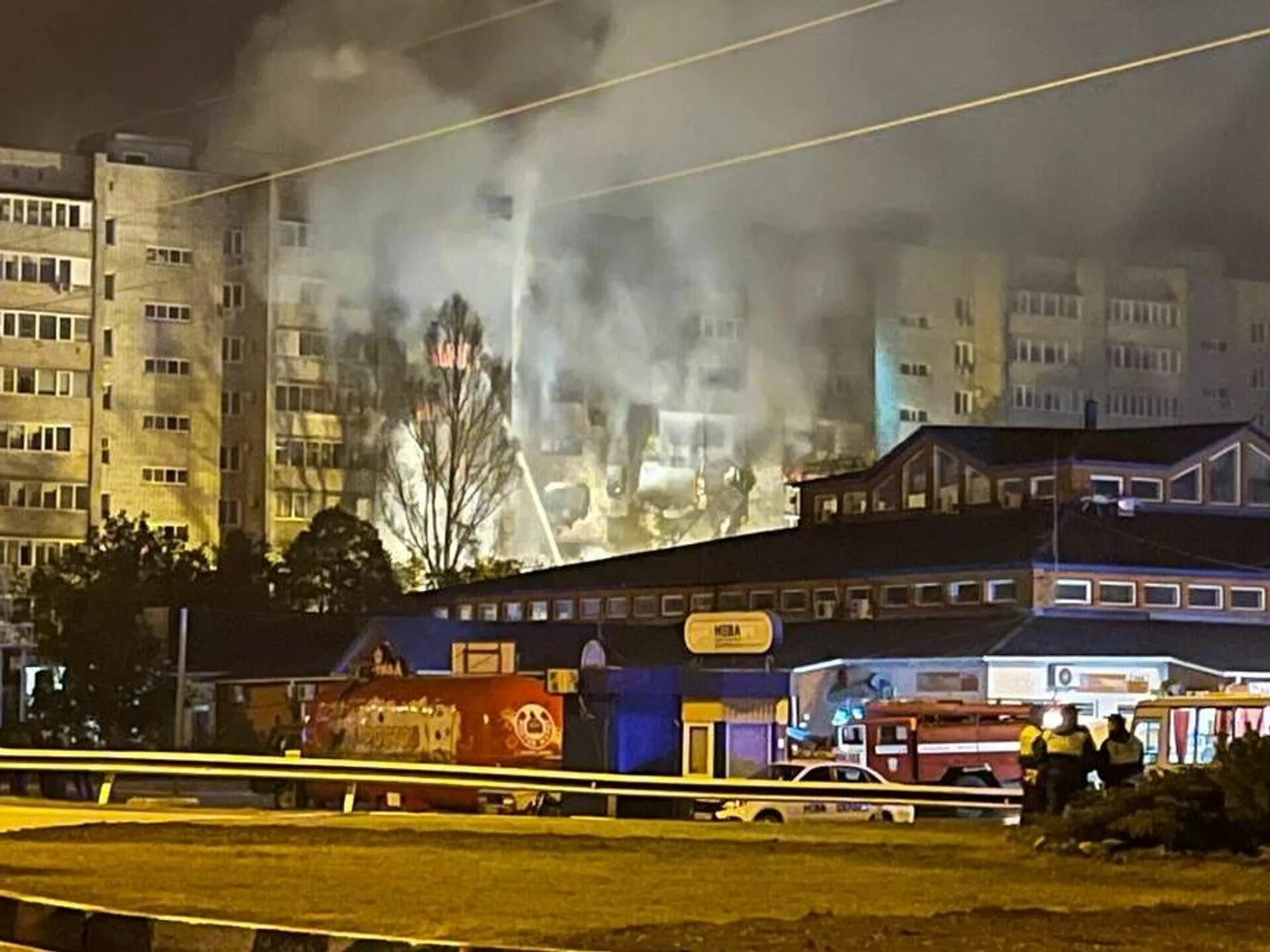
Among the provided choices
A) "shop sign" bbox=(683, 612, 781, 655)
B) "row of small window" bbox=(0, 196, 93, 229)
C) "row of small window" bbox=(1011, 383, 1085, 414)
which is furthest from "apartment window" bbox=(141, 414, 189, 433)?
"shop sign" bbox=(683, 612, 781, 655)

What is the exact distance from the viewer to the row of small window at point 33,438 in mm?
132375

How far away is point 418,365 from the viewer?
141 m

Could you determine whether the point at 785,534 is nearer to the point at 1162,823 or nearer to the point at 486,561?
the point at 486,561

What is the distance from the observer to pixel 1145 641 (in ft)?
250

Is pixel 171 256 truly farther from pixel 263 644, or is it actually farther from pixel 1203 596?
pixel 1203 596

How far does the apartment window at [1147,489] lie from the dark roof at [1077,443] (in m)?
0.72

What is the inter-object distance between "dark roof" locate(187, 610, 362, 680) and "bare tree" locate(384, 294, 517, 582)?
2733 centimetres

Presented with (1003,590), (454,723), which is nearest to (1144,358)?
(1003,590)

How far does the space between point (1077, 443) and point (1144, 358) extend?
72.5 m

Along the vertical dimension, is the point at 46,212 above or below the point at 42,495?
above

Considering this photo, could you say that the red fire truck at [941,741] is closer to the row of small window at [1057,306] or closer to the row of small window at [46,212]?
the row of small window at [46,212]

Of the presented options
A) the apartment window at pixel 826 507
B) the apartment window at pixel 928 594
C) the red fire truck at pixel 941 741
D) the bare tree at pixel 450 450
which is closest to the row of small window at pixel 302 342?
the bare tree at pixel 450 450

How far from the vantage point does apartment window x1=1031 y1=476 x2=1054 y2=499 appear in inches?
3650

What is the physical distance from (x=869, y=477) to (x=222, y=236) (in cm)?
4691
